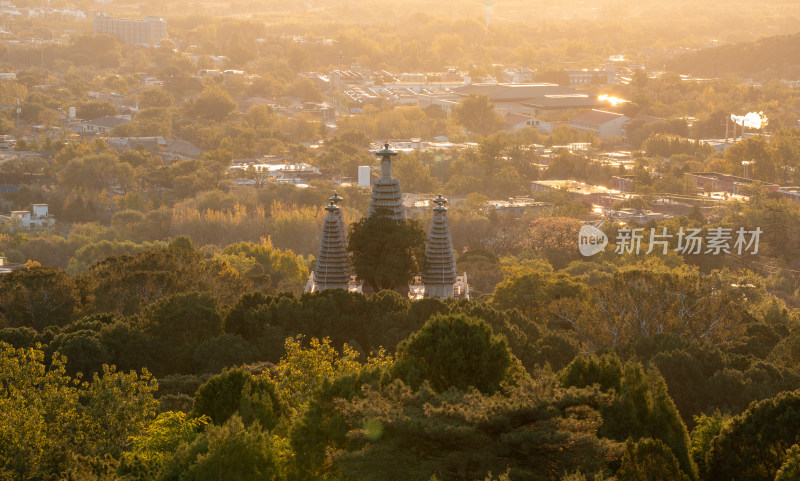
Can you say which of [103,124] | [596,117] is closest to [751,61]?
[596,117]

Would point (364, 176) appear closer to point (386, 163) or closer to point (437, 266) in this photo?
point (437, 266)

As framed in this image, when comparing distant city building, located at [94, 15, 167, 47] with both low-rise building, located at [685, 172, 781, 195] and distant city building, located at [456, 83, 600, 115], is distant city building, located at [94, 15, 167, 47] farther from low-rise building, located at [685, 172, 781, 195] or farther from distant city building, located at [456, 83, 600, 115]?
low-rise building, located at [685, 172, 781, 195]

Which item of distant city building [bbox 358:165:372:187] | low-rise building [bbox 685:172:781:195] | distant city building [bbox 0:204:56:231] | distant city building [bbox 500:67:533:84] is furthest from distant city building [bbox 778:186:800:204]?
distant city building [bbox 500:67:533:84]

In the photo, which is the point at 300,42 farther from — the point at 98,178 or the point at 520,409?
the point at 520,409

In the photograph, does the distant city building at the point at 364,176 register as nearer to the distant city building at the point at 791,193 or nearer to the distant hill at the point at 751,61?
the distant city building at the point at 791,193

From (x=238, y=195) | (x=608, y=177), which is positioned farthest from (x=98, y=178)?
(x=608, y=177)
